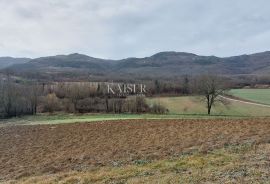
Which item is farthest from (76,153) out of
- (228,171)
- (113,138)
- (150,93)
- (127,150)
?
(150,93)

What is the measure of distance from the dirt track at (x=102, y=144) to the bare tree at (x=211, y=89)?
34.6 m

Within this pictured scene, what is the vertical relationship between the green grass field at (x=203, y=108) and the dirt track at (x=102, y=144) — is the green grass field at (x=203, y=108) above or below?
below

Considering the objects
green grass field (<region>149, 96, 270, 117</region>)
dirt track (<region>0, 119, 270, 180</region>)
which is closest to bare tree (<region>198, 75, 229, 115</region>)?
green grass field (<region>149, 96, 270, 117</region>)

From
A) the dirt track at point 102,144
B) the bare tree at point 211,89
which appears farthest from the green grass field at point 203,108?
the dirt track at point 102,144

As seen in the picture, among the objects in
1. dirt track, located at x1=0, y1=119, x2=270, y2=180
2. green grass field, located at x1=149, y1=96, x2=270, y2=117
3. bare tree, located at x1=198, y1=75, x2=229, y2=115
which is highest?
bare tree, located at x1=198, y1=75, x2=229, y2=115

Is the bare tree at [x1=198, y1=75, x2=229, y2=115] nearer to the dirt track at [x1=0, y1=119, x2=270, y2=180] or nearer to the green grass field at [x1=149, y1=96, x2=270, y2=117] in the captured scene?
the green grass field at [x1=149, y1=96, x2=270, y2=117]

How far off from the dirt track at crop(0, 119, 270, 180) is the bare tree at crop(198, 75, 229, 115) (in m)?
34.6

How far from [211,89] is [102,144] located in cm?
4501

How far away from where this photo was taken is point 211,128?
32250 mm

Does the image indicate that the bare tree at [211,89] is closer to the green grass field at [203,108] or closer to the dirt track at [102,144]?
the green grass field at [203,108]

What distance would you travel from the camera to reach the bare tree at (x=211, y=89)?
70.9m

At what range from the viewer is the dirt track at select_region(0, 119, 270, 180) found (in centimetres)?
2311

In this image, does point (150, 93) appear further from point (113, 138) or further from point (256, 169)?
point (256, 169)

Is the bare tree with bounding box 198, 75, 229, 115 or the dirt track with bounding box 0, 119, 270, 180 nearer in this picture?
the dirt track with bounding box 0, 119, 270, 180
